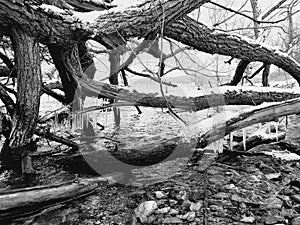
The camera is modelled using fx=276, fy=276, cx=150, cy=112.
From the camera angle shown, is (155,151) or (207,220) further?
(155,151)

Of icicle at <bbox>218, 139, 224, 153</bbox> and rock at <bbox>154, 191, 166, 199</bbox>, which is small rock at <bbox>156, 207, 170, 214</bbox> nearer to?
rock at <bbox>154, 191, 166, 199</bbox>

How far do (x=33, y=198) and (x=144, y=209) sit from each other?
925 millimetres

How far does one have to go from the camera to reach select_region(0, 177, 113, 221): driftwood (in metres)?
2.16

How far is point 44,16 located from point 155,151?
1958 mm

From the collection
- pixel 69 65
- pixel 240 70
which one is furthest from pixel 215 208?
pixel 240 70

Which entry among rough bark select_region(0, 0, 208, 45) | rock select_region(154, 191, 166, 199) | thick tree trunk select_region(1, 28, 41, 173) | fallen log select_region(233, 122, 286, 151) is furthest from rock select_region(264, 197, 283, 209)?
thick tree trunk select_region(1, 28, 41, 173)

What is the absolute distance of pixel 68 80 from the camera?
3.60 m

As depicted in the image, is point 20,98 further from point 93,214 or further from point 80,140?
point 80,140

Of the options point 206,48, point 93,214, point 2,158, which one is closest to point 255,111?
point 206,48

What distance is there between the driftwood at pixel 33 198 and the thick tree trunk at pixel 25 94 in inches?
24.7

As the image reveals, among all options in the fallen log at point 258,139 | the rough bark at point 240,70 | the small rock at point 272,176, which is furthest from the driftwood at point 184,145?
the rough bark at point 240,70

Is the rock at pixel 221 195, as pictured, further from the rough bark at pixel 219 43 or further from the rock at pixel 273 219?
the rough bark at pixel 219 43

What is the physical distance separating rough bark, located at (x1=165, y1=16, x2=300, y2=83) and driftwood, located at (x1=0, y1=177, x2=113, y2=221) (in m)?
2.14

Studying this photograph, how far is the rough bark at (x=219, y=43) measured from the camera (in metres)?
3.55
